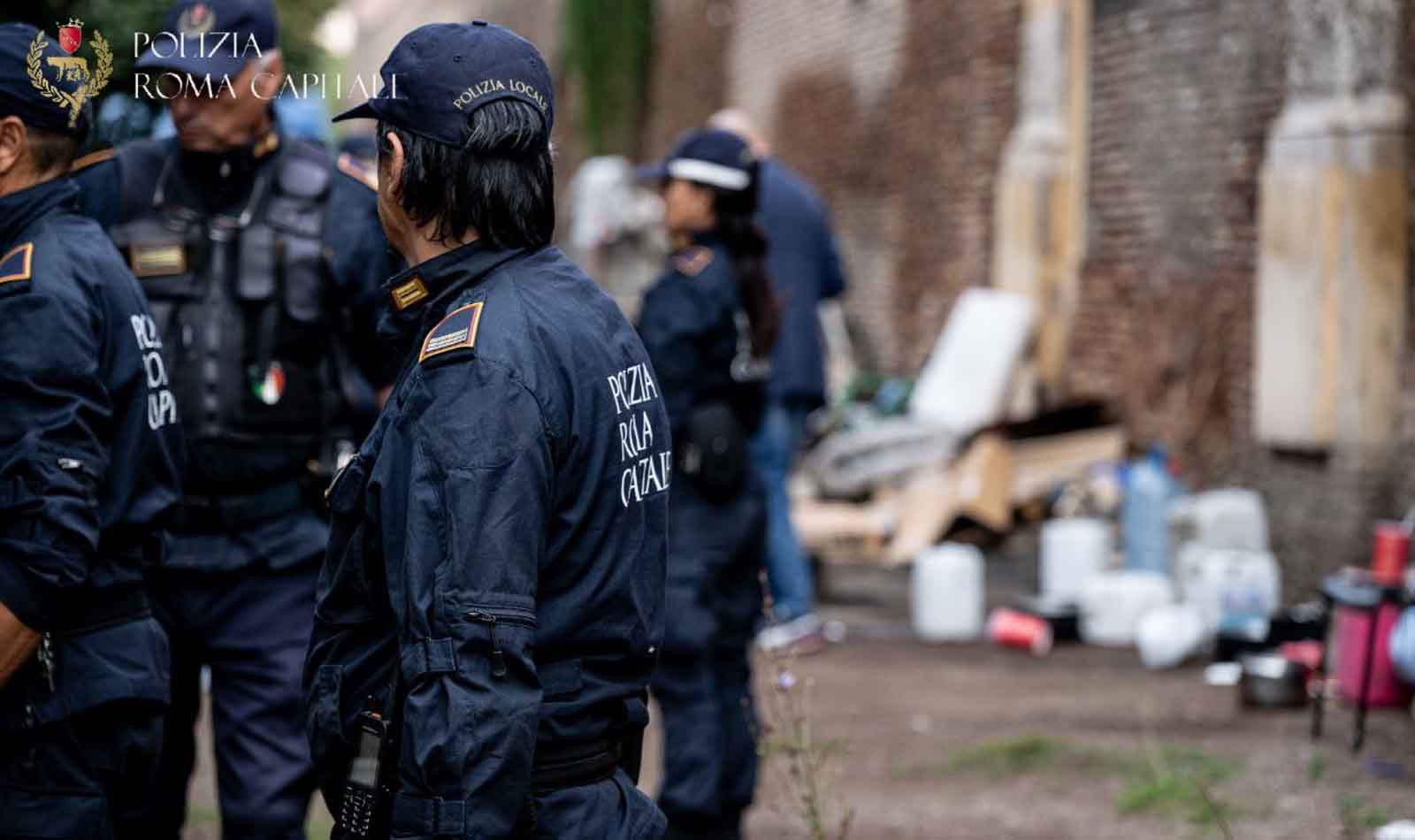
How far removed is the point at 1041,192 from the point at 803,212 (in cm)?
310

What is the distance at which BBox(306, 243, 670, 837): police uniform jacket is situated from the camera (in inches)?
96.2

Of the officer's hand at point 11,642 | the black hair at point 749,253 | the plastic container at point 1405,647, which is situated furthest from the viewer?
the plastic container at point 1405,647

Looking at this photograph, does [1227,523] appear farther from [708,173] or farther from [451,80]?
[451,80]

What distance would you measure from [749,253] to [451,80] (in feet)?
9.87

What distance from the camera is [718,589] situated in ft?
17.2

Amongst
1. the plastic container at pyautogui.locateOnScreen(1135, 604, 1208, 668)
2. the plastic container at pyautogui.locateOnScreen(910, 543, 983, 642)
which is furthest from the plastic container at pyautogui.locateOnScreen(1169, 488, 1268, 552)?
the plastic container at pyautogui.locateOnScreen(910, 543, 983, 642)

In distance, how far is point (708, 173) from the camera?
5469 millimetres

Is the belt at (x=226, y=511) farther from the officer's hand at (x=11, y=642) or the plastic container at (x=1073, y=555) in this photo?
the plastic container at (x=1073, y=555)

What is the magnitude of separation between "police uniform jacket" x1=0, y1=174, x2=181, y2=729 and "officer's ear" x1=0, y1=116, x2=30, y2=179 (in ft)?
0.20

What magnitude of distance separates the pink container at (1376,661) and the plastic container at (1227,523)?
2.14m

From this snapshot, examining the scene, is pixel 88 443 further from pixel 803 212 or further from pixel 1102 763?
pixel 803 212

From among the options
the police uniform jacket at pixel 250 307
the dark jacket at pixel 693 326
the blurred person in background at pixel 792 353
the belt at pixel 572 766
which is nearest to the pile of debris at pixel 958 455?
the blurred person in background at pixel 792 353

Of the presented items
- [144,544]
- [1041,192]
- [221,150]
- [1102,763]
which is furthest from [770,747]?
[1041,192]

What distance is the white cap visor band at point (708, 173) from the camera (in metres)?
5.46
